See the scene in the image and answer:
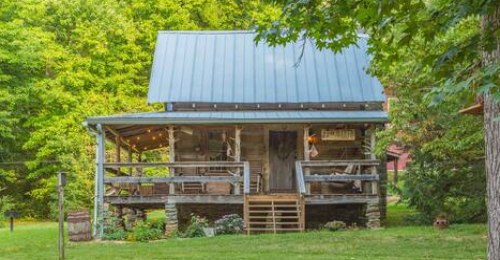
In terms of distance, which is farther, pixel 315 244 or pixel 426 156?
pixel 426 156

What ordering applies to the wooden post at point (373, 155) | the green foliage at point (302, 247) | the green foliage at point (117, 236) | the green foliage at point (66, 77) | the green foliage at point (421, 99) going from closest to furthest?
the green foliage at point (421, 99) → the green foliage at point (302, 247) → the green foliage at point (117, 236) → the wooden post at point (373, 155) → the green foliage at point (66, 77)

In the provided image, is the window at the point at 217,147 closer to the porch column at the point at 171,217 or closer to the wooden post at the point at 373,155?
the porch column at the point at 171,217

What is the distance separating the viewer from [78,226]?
13875mm

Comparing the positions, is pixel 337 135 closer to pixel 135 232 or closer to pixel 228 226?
pixel 228 226

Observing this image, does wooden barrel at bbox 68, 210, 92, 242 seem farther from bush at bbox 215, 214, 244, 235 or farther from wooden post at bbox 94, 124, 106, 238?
bush at bbox 215, 214, 244, 235

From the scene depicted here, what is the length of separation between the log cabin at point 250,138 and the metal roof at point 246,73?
0.10 feet

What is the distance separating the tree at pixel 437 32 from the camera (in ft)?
14.3

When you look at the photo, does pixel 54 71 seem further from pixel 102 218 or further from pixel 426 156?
pixel 426 156

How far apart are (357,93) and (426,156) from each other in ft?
11.5

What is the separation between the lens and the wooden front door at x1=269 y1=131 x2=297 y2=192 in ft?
59.3

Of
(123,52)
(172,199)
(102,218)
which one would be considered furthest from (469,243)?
(123,52)

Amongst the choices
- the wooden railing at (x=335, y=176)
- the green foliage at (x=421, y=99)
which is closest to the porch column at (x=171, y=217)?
the wooden railing at (x=335, y=176)

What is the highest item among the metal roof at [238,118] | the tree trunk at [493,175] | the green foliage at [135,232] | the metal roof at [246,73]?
the metal roof at [246,73]

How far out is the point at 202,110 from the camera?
17.9 meters
